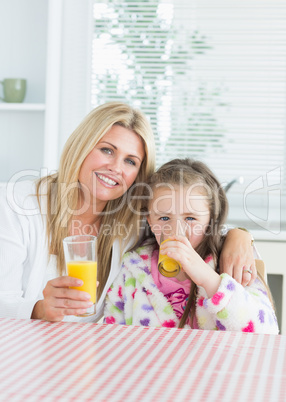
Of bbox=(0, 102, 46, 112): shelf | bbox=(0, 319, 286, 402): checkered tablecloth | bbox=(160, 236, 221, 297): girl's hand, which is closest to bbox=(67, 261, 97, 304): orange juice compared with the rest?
bbox=(0, 319, 286, 402): checkered tablecloth

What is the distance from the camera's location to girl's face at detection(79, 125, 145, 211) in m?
1.80

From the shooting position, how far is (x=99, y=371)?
0.82m

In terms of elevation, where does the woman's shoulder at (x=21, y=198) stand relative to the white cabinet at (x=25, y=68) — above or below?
below

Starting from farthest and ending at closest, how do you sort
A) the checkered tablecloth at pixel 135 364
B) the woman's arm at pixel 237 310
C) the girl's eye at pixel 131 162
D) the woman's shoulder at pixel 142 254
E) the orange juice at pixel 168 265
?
the girl's eye at pixel 131 162, the woman's shoulder at pixel 142 254, the orange juice at pixel 168 265, the woman's arm at pixel 237 310, the checkered tablecloth at pixel 135 364

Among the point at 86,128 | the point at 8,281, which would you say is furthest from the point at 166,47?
the point at 8,281

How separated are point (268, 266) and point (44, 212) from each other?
1410 mm

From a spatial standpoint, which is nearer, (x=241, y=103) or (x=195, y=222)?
(x=195, y=222)

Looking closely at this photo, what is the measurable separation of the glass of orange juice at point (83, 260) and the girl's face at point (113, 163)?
0.60m

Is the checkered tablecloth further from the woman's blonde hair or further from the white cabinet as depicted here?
the white cabinet

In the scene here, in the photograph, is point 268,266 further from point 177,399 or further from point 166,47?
point 177,399

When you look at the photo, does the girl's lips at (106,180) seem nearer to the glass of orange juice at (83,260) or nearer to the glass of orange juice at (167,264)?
the glass of orange juice at (167,264)

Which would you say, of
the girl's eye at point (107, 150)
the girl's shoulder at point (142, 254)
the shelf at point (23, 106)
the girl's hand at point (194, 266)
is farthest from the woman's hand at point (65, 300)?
the shelf at point (23, 106)

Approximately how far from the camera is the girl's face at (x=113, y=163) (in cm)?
180

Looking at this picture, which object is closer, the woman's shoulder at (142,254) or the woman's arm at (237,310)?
the woman's arm at (237,310)
